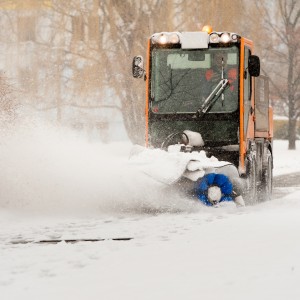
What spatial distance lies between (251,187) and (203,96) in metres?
1.53

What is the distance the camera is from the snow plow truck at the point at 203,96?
10.7 m

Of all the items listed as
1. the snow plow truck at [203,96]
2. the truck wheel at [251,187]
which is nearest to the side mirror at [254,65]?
the snow plow truck at [203,96]

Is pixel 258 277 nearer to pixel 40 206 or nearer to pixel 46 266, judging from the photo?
pixel 46 266

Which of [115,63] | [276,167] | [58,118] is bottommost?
[276,167]

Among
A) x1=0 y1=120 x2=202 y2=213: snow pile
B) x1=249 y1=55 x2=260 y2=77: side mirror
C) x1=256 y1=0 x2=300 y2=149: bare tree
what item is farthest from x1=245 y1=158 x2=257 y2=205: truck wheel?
x1=256 y1=0 x2=300 y2=149: bare tree

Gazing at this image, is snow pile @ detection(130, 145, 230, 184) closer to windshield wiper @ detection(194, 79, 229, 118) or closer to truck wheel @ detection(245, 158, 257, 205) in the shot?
windshield wiper @ detection(194, 79, 229, 118)

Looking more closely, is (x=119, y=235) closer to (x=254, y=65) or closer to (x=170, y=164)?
(x=170, y=164)

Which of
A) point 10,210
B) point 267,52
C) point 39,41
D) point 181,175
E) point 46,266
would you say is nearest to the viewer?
point 46,266

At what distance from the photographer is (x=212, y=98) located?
35.5 ft

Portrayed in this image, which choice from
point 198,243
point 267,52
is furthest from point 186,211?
point 267,52

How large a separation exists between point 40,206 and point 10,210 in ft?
1.34

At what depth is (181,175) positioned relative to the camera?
365 inches

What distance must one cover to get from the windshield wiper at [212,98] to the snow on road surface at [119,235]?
1406 millimetres

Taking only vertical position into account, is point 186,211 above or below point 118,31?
below
